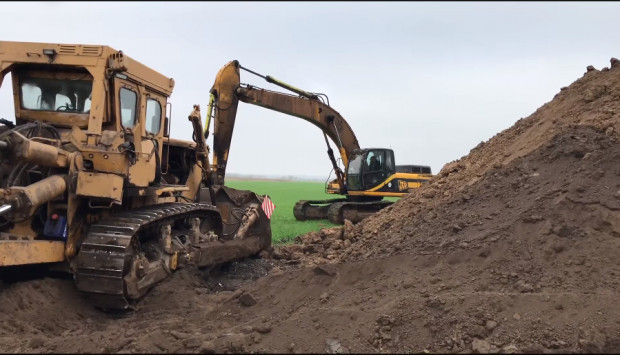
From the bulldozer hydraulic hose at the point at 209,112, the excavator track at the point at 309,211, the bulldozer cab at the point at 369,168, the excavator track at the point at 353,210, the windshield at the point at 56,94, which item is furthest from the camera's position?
the excavator track at the point at 309,211

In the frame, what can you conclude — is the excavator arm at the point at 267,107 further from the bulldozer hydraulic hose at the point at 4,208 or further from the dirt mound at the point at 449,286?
the bulldozer hydraulic hose at the point at 4,208

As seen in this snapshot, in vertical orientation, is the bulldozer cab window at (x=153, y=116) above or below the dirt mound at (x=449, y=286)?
above

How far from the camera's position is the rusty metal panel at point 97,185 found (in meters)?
5.60

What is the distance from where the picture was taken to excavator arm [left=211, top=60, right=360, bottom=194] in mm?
12812

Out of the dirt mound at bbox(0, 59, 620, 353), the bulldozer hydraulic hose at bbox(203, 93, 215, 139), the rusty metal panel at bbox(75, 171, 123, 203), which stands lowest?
the dirt mound at bbox(0, 59, 620, 353)

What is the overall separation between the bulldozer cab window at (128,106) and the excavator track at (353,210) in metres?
10.8

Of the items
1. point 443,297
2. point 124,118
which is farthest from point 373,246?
point 124,118

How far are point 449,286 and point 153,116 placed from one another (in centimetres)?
426

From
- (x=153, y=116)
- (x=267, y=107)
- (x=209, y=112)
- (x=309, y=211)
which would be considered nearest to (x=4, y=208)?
(x=153, y=116)

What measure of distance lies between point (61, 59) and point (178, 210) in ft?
7.27

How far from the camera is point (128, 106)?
261 inches

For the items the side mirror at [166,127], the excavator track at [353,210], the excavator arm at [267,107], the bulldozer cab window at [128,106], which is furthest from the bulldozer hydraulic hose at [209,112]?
the excavator track at [353,210]

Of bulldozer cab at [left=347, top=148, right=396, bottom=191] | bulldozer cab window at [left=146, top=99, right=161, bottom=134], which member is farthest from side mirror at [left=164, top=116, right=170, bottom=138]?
bulldozer cab at [left=347, top=148, right=396, bottom=191]

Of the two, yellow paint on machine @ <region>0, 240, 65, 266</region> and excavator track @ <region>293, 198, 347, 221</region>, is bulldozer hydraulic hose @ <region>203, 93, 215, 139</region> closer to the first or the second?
yellow paint on machine @ <region>0, 240, 65, 266</region>
